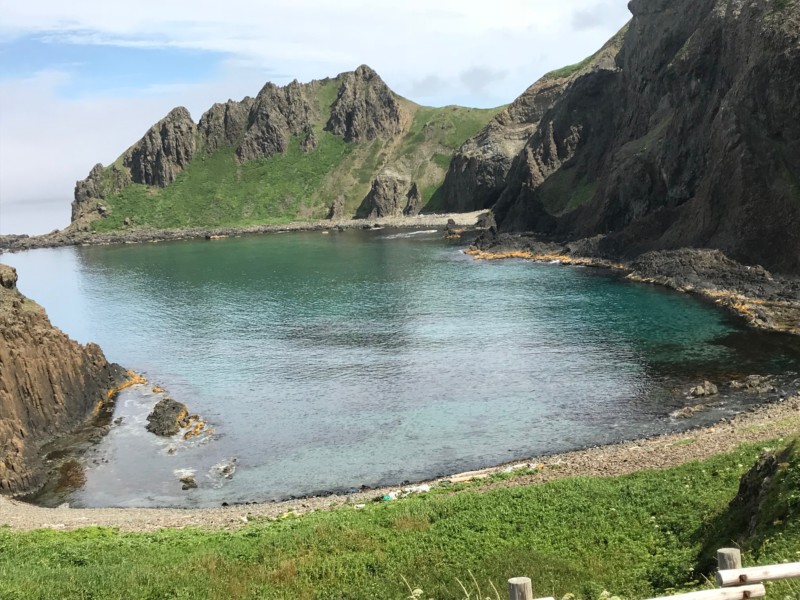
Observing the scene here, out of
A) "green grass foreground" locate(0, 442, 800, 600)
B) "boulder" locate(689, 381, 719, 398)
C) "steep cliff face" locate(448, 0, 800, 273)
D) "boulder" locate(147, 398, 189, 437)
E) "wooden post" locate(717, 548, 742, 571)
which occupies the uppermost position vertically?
"steep cliff face" locate(448, 0, 800, 273)

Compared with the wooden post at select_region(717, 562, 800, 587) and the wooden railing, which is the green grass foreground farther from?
the wooden post at select_region(717, 562, 800, 587)

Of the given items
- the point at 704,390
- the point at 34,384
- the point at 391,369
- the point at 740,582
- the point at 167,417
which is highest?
the point at 740,582


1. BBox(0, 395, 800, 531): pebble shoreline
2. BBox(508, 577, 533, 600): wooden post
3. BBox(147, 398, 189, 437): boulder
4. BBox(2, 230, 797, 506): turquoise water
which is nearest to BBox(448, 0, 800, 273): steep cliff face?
BBox(2, 230, 797, 506): turquoise water

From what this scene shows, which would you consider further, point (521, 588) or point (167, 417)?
point (167, 417)

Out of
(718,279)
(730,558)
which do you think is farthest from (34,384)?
(718,279)

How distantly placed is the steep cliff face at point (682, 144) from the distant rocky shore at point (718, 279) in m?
2.42

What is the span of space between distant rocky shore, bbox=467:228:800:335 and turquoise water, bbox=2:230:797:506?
3597 mm

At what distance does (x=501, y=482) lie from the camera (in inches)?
1441

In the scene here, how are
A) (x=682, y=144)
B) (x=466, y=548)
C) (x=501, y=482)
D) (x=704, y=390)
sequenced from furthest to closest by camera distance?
(x=682, y=144)
(x=704, y=390)
(x=501, y=482)
(x=466, y=548)

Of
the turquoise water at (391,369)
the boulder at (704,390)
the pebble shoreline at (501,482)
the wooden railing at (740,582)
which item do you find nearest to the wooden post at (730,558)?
the wooden railing at (740,582)

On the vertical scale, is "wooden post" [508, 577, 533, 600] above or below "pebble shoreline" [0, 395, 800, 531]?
above

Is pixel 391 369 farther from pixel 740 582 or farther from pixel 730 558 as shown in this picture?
pixel 740 582

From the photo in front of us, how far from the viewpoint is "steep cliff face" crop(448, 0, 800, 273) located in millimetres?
93625

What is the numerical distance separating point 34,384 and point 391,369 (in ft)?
99.7
